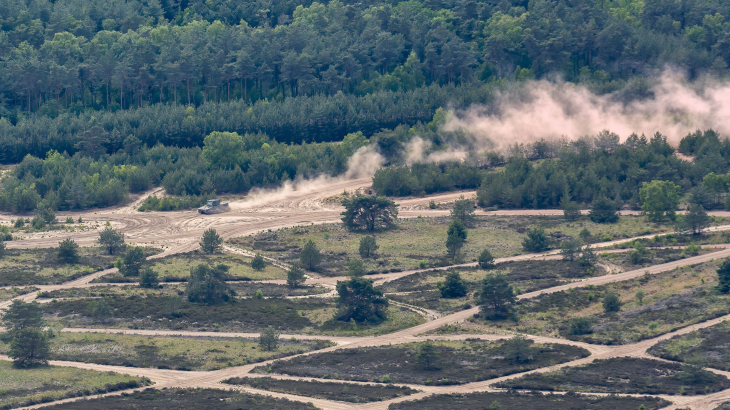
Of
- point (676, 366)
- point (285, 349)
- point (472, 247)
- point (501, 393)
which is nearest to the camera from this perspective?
point (501, 393)

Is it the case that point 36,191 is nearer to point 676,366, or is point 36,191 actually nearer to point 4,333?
point 4,333

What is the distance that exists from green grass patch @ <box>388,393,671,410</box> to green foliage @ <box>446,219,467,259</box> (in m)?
52.4

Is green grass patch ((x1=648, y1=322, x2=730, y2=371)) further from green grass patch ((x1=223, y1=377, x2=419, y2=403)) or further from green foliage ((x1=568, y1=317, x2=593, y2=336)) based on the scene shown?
green grass patch ((x1=223, y1=377, x2=419, y2=403))

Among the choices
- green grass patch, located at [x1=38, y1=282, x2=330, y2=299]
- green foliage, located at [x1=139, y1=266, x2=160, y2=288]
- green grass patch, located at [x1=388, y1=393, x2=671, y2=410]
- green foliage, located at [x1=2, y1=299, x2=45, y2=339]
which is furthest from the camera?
green foliage, located at [x1=139, y1=266, x2=160, y2=288]

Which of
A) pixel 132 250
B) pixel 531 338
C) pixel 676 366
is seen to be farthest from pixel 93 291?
pixel 676 366

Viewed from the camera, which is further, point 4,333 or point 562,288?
point 562,288

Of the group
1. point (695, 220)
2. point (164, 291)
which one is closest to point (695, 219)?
point (695, 220)

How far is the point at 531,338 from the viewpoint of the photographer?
105875mm

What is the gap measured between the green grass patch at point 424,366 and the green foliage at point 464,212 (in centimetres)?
5652

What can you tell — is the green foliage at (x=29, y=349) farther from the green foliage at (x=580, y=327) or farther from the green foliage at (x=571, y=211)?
the green foliage at (x=571, y=211)

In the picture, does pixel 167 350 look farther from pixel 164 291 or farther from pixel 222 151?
pixel 222 151

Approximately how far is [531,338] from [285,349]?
80.6 ft

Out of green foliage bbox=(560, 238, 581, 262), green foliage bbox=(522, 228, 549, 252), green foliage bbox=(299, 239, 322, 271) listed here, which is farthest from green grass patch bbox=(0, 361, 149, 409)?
green foliage bbox=(522, 228, 549, 252)

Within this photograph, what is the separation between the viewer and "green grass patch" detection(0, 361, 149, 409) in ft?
286
